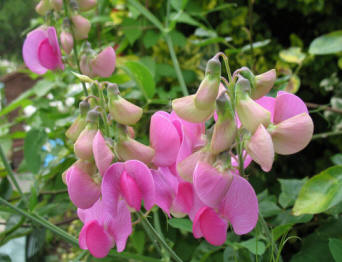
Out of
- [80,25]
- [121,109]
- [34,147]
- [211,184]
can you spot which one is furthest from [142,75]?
[211,184]

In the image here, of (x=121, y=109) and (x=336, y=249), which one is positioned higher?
(x=121, y=109)

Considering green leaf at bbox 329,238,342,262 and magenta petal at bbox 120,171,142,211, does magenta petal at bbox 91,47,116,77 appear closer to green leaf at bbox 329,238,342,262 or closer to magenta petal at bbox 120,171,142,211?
magenta petal at bbox 120,171,142,211

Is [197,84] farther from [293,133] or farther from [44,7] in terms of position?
[293,133]

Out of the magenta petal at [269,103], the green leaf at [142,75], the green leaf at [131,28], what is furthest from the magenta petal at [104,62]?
the green leaf at [131,28]

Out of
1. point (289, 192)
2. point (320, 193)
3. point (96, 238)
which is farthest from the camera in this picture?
point (289, 192)

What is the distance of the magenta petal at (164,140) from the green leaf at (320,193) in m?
0.25

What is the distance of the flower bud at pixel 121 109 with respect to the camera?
1.61 ft

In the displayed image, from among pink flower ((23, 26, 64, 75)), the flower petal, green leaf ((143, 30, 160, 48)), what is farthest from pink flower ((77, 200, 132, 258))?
green leaf ((143, 30, 160, 48))

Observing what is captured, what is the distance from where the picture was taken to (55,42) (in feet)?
2.46

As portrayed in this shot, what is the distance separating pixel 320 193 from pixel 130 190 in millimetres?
339

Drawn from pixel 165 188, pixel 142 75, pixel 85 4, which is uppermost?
pixel 85 4

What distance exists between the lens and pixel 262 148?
0.40 meters

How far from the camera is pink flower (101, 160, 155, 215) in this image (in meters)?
0.46

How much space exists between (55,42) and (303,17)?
1224 mm
